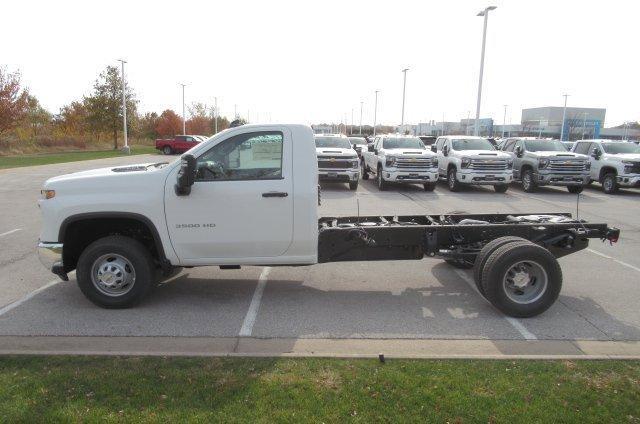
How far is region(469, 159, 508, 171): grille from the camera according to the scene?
17391 millimetres

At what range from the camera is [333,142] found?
790 inches

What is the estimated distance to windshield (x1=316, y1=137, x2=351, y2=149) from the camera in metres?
19.8

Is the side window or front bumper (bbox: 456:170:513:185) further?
front bumper (bbox: 456:170:513:185)

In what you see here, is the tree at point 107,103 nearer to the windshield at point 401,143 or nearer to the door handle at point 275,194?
the windshield at point 401,143

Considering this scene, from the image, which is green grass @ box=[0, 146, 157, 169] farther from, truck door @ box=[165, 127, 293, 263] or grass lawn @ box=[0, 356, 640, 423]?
grass lawn @ box=[0, 356, 640, 423]

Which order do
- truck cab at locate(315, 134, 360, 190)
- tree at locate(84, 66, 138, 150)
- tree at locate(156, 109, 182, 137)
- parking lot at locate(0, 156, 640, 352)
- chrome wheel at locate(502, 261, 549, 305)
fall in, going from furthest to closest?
tree at locate(156, 109, 182, 137)
tree at locate(84, 66, 138, 150)
truck cab at locate(315, 134, 360, 190)
chrome wheel at locate(502, 261, 549, 305)
parking lot at locate(0, 156, 640, 352)

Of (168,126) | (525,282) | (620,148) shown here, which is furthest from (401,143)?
(168,126)

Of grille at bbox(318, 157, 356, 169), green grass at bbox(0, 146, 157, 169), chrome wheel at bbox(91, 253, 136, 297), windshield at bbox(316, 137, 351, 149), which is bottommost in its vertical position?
green grass at bbox(0, 146, 157, 169)

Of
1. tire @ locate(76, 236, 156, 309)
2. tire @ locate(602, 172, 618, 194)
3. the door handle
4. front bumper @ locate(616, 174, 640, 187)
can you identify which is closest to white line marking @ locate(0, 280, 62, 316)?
tire @ locate(76, 236, 156, 309)

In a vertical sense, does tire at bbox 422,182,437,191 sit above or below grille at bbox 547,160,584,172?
below

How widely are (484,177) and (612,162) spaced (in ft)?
16.9

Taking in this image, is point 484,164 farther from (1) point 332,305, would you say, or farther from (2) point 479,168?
(1) point 332,305

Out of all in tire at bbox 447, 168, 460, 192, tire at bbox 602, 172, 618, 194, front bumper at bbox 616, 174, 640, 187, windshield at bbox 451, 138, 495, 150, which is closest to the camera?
front bumper at bbox 616, 174, 640, 187

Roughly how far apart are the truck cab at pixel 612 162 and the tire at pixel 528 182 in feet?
7.07
